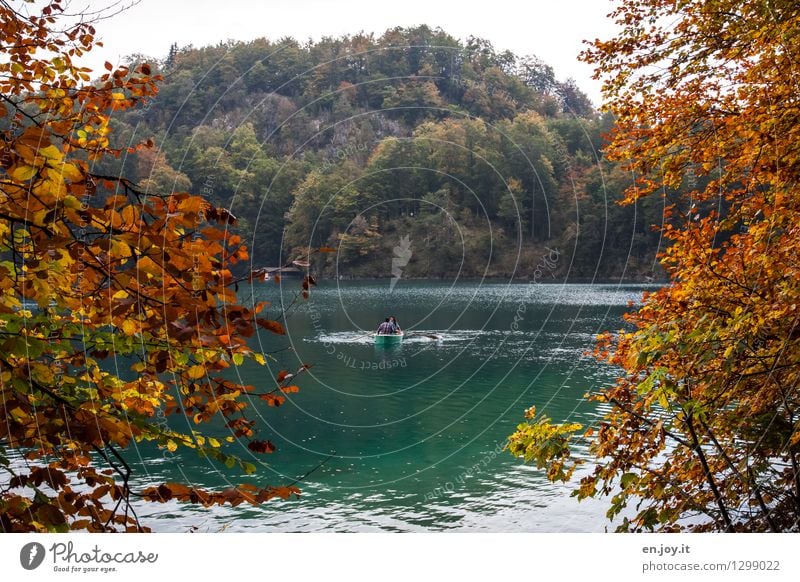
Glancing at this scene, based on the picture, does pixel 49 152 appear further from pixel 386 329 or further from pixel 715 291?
pixel 386 329

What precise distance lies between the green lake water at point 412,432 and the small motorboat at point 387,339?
0.32 m

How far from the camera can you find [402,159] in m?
53.9

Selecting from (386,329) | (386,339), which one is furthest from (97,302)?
(386,329)

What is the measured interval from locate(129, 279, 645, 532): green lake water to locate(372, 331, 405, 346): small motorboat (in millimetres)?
322

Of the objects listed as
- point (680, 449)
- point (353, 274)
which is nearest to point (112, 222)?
point (680, 449)

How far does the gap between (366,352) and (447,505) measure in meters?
20.0

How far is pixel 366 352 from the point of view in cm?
3297

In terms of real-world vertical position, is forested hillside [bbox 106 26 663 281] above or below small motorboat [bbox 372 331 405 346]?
above

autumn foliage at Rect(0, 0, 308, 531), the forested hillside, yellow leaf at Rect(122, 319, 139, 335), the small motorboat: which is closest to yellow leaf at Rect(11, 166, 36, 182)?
autumn foliage at Rect(0, 0, 308, 531)

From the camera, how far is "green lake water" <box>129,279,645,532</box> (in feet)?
40.2

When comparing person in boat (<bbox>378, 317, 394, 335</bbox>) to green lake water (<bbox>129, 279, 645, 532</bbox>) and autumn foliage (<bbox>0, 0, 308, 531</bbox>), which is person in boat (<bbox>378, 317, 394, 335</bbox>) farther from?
autumn foliage (<bbox>0, 0, 308, 531</bbox>)

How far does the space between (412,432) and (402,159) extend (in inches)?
1489

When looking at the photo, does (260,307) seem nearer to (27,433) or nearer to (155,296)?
(155,296)

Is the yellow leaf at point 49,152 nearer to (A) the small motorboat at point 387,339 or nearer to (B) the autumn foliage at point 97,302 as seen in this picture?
(B) the autumn foliage at point 97,302
